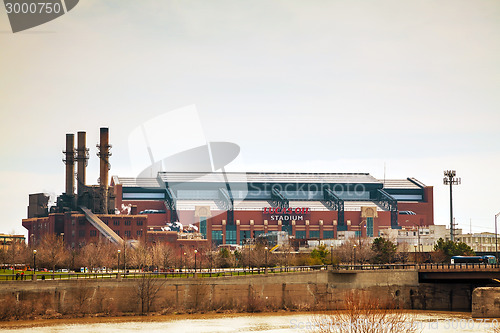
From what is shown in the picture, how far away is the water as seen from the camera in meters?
96.8

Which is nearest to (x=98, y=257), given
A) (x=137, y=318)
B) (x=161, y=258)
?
(x=161, y=258)

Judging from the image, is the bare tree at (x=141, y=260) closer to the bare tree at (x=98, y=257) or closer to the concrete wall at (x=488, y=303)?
the bare tree at (x=98, y=257)

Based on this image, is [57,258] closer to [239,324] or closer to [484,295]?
[239,324]

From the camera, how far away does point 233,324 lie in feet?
337

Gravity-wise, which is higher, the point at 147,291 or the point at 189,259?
the point at 189,259

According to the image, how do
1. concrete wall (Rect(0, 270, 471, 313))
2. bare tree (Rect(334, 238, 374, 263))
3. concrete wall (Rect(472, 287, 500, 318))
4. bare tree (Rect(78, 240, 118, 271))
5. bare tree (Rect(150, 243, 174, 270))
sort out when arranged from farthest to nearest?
bare tree (Rect(334, 238, 374, 263)) → bare tree (Rect(78, 240, 118, 271)) → bare tree (Rect(150, 243, 174, 270)) → concrete wall (Rect(0, 270, 471, 313)) → concrete wall (Rect(472, 287, 500, 318))

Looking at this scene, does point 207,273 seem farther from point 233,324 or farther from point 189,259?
point 189,259

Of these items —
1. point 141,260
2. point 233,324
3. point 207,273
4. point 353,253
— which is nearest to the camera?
point 233,324

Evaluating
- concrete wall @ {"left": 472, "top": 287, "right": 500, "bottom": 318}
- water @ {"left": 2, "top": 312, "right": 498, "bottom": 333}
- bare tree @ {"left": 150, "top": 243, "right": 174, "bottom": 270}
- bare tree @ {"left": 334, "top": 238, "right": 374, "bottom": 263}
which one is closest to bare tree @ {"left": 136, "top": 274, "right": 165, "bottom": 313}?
water @ {"left": 2, "top": 312, "right": 498, "bottom": 333}

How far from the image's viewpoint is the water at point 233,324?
9681 centimetres

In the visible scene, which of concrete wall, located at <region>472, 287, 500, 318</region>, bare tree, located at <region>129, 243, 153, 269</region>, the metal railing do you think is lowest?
concrete wall, located at <region>472, 287, 500, 318</region>

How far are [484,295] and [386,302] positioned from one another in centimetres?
1503

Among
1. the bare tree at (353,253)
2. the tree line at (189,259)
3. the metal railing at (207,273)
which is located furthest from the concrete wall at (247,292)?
the bare tree at (353,253)

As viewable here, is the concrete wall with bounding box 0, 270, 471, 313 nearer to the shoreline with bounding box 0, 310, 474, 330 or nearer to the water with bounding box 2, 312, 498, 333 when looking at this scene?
the shoreline with bounding box 0, 310, 474, 330
